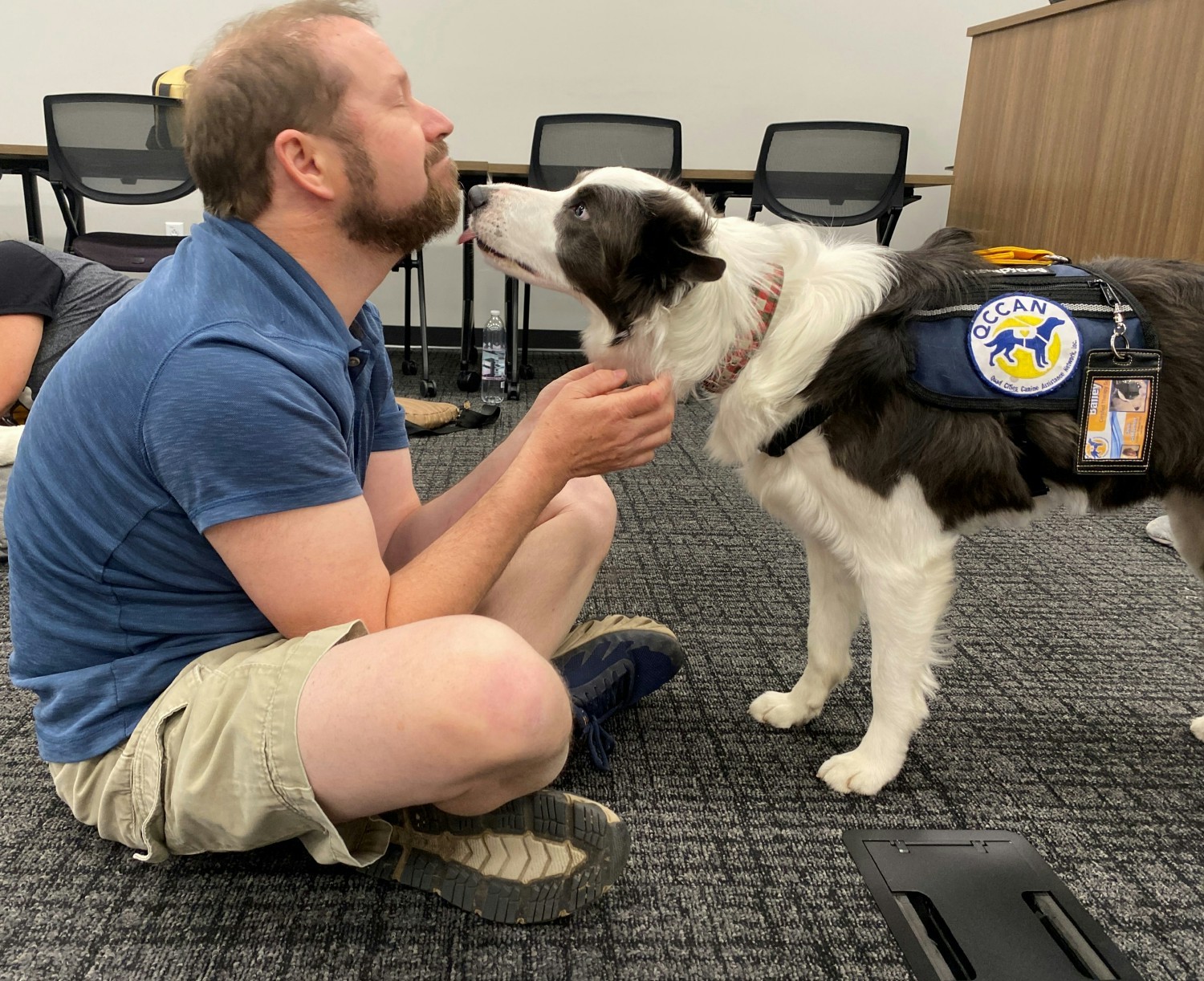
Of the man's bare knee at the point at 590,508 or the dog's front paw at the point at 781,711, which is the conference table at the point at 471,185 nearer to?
the man's bare knee at the point at 590,508

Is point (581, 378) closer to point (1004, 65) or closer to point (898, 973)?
point (898, 973)

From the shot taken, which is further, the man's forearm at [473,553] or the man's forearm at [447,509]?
the man's forearm at [447,509]

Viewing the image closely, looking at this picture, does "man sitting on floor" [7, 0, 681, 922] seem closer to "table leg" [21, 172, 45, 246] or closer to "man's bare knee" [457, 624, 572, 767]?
"man's bare knee" [457, 624, 572, 767]

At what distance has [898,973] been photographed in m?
1.05

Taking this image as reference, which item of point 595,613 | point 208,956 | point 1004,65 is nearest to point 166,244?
point 595,613

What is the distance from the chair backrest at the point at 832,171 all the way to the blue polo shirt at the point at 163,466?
12.1 feet

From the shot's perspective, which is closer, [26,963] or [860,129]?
[26,963]

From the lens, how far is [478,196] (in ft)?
4.59

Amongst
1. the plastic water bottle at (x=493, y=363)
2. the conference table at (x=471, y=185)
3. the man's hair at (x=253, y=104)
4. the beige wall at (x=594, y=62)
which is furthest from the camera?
the beige wall at (x=594, y=62)

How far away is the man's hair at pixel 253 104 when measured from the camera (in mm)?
1038

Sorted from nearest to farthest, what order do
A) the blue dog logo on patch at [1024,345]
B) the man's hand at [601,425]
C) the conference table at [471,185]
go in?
the man's hand at [601,425], the blue dog logo on patch at [1024,345], the conference table at [471,185]

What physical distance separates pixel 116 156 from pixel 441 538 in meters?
3.90

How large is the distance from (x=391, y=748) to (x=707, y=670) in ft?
3.10

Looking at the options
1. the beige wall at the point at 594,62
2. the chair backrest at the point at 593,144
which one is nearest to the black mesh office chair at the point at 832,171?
the chair backrest at the point at 593,144
